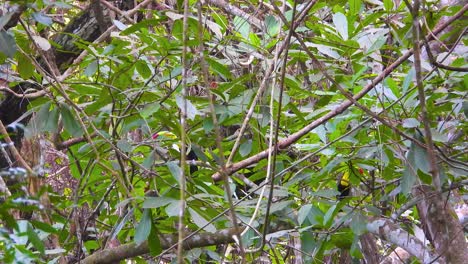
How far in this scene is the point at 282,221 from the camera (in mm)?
1847

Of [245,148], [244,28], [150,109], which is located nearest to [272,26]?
[244,28]

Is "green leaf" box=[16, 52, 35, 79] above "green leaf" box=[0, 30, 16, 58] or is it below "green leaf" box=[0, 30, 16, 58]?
below

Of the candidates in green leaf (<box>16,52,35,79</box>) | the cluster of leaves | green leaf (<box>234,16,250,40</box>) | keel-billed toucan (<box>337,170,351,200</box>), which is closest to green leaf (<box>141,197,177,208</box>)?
the cluster of leaves

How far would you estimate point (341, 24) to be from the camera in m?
1.75

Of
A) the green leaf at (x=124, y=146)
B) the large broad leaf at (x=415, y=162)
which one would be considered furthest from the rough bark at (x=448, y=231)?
the green leaf at (x=124, y=146)

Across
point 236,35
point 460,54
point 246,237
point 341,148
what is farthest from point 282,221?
point 460,54

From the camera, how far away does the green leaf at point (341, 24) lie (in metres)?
1.73

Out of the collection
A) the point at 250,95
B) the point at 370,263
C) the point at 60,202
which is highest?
the point at 250,95

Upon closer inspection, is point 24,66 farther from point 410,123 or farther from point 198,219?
point 410,123

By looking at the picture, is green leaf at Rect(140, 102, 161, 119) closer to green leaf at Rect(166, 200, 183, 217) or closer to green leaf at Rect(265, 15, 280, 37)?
green leaf at Rect(166, 200, 183, 217)

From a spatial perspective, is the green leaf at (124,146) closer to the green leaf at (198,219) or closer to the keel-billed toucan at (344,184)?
the green leaf at (198,219)

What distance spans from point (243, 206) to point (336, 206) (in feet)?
0.79

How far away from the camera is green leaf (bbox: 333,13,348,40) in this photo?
1733 millimetres

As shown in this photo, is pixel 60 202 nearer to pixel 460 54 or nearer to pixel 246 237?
pixel 246 237
